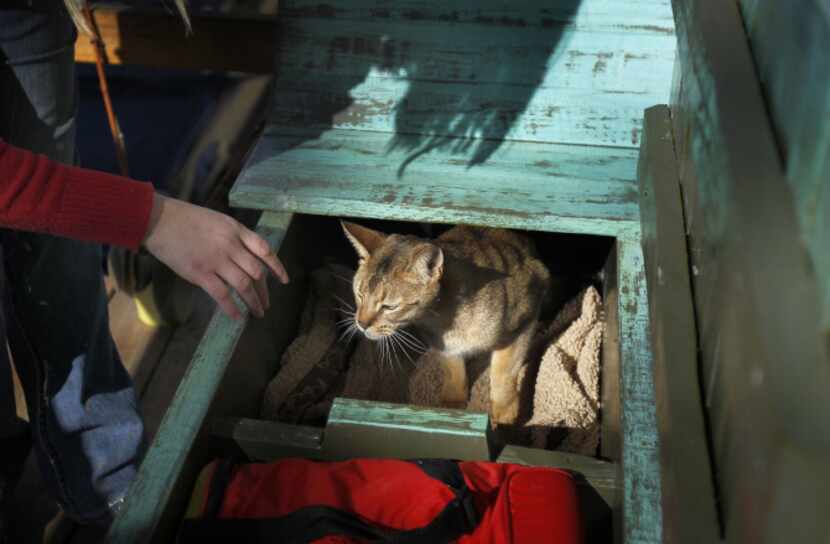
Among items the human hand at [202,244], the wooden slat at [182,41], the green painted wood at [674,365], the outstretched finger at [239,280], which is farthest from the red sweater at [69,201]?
the wooden slat at [182,41]

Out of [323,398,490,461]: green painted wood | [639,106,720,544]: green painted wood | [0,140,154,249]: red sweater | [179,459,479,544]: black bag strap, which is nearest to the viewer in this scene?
[639,106,720,544]: green painted wood

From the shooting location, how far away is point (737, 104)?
93 centimetres

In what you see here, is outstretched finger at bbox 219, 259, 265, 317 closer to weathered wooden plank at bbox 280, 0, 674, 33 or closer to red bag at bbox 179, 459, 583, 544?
red bag at bbox 179, 459, 583, 544

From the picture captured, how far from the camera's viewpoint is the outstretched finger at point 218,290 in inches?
55.2

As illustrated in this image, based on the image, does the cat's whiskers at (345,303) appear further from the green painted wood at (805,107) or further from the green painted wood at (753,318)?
the green painted wood at (805,107)

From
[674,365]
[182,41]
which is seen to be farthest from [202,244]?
[182,41]

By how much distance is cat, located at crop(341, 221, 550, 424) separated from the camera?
1951 mm

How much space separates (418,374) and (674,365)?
1140 millimetres

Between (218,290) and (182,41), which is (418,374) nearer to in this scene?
(218,290)

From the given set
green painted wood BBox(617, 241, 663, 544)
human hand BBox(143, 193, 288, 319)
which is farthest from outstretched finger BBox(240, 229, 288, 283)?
green painted wood BBox(617, 241, 663, 544)

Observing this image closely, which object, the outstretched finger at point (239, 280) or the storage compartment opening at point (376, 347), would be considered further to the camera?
the storage compartment opening at point (376, 347)

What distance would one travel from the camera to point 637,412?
148 centimetres

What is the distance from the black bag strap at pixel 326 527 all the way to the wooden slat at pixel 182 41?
140 centimetres

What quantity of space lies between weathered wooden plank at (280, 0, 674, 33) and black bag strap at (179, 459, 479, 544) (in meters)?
1.14
